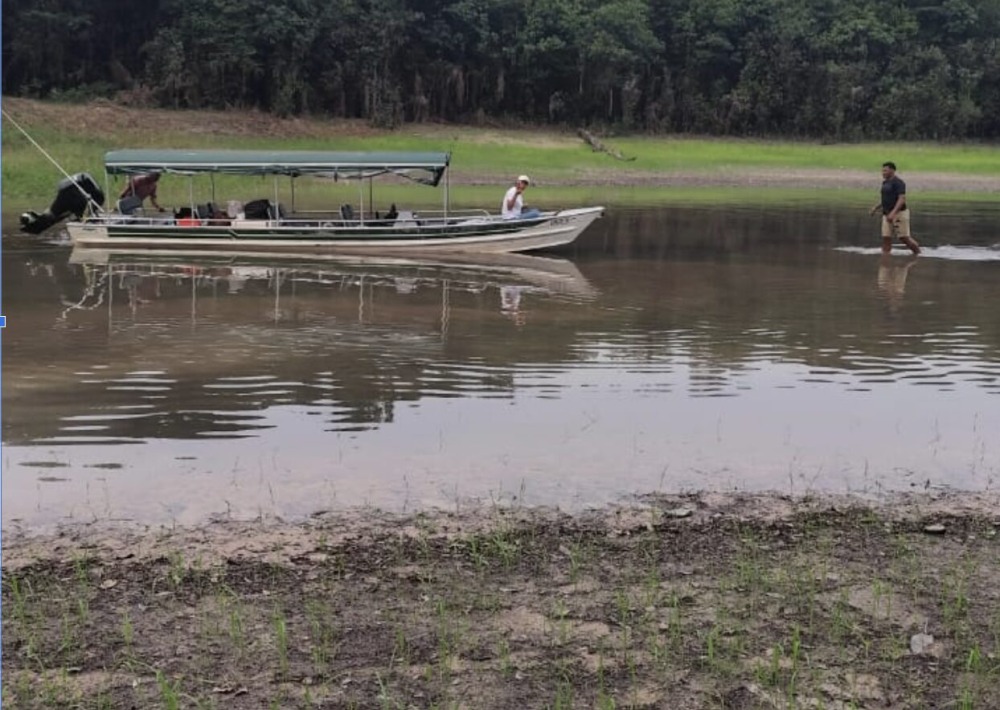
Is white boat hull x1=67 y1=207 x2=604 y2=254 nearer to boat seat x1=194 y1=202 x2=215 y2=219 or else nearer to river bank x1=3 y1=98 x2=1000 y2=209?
boat seat x1=194 y1=202 x2=215 y2=219

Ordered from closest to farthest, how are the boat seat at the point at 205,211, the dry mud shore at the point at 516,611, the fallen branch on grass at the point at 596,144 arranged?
the dry mud shore at the point at 516,611 → the boat seat at the point at 205,211 → the fallen branch on grass at the point at 596,144

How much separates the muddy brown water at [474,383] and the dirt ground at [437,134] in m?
22.6

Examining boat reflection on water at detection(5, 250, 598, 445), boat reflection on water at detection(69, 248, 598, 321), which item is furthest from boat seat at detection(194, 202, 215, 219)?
boat reflection on water at detection(5, 250, 598, 445)

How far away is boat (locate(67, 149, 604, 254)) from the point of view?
21.2 metres

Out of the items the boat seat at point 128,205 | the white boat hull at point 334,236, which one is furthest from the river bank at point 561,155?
the white boat hull at point 334,236

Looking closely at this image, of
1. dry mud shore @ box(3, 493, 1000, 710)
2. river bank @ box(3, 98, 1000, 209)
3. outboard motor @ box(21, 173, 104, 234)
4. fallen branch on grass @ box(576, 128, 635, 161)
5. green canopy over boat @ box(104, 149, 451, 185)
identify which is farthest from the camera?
fallen branch on grass @ box(576, 128, 635, 161)

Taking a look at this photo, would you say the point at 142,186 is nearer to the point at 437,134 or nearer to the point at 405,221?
the point at 405,221

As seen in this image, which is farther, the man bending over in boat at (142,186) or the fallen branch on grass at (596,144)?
the fallen branch on grass at (596,144)

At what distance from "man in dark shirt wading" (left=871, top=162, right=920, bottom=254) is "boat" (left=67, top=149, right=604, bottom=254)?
504 centimetres

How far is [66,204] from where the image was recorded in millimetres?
22594

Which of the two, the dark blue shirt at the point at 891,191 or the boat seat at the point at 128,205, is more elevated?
the dark blue shirt at the point at 891,191

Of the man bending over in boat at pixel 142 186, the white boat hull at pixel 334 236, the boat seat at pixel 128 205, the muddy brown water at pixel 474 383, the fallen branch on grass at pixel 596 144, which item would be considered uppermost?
the fallen branch on grass at pixel 596 144

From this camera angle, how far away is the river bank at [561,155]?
1497 inches

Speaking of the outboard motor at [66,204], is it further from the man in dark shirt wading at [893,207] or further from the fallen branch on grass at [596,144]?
the fallen branch on grass at [596,144]
